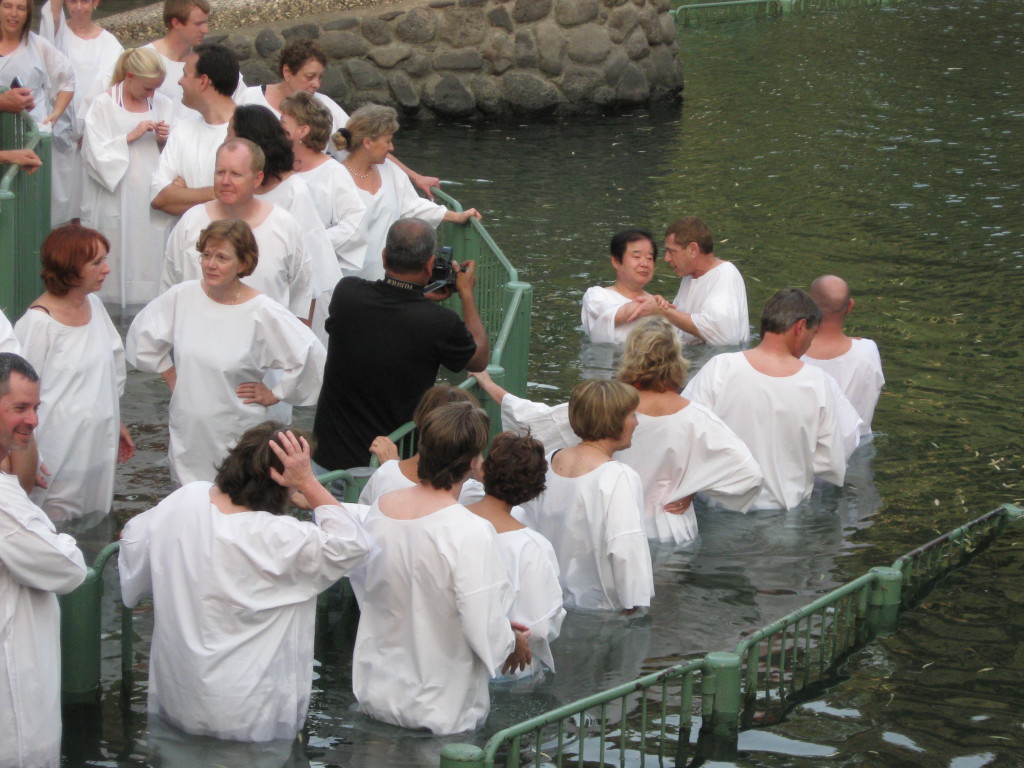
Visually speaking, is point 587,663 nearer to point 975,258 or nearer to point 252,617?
point 252,617

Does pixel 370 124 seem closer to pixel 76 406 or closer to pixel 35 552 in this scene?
pixel 76 406

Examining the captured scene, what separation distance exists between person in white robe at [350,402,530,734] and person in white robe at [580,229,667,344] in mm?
4713

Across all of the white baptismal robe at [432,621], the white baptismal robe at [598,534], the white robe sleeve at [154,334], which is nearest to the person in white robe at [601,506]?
the white baptismal robe at [598,534]

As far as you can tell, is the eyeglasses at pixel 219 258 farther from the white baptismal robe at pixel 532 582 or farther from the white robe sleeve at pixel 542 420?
the white baptismal robe at pixel 532 582

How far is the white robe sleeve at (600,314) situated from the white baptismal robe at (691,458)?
2.89 m

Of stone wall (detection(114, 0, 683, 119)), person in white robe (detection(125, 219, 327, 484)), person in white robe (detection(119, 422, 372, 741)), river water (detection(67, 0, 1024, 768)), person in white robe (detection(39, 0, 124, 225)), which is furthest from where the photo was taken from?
stone wall (detection(114, 0, 683, 119))

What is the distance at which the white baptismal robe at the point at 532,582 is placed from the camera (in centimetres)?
562

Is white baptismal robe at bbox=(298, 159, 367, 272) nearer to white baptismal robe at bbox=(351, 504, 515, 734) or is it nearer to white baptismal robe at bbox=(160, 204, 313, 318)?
white baptismal robe at bbox=(160, 204, 313, 318)

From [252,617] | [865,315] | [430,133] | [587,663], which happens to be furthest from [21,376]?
[430,133]

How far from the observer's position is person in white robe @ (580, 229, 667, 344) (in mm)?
9867

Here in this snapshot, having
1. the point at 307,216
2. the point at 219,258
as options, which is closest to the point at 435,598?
the point at 219,258

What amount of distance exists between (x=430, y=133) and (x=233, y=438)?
36.8 ft

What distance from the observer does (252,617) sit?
16.5 feet

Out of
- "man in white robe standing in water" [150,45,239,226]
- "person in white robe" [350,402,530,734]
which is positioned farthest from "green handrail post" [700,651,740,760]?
"man in white robe standing in water" [150,45,239,226]
